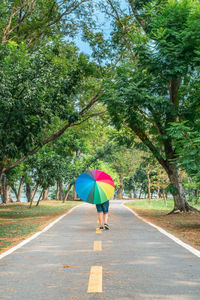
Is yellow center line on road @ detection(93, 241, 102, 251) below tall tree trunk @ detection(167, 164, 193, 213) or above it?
below

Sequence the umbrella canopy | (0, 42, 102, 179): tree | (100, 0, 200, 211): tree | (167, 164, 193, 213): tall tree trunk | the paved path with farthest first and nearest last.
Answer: (167, 164, 193, 213): tall tree trunk < (100, 0, 200, 211): tree < (0, 42, 102, 179): tree < the umbrella canopy < the paved path

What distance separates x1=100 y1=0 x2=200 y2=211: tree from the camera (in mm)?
14234

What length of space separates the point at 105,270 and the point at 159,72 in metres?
11.4

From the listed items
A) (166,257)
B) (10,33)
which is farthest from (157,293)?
(10,33)

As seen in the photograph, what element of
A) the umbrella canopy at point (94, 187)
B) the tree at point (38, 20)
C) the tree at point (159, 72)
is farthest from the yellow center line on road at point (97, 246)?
the tree at point (38, 20)

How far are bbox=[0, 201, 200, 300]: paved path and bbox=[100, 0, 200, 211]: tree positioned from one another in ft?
16.5

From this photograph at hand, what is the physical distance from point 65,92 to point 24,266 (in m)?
11.1

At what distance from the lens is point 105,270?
5723 millimetres

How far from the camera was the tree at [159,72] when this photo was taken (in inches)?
560

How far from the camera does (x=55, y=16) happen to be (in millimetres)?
18469

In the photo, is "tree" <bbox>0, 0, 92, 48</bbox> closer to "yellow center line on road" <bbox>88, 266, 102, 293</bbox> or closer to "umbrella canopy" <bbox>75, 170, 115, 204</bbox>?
"umbrella canopy" <bbox>75, 170, 115, 204</bbox>

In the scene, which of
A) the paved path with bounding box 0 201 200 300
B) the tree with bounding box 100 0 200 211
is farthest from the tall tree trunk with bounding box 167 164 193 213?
the paved path with bounding box 0 201 200 300

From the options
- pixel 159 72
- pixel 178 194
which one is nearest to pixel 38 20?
pixel 159 72

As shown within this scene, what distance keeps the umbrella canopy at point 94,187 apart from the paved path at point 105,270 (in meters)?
2.21
